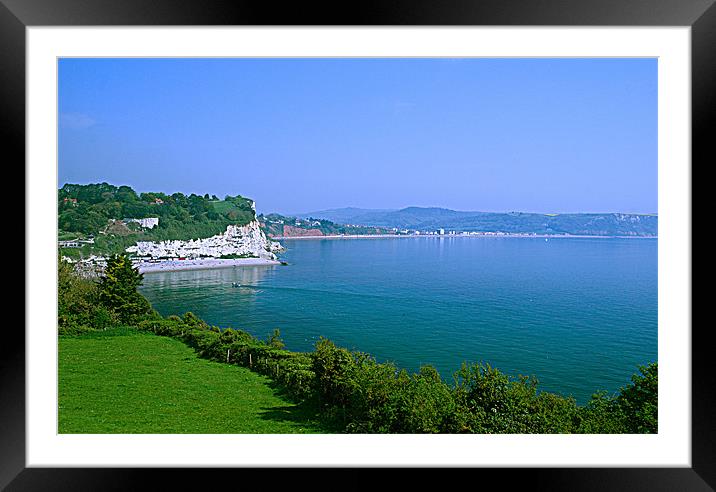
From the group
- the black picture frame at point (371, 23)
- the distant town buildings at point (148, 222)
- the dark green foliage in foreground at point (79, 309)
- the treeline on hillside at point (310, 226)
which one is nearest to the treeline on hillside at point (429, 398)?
the black picture frame at point (371, 23)

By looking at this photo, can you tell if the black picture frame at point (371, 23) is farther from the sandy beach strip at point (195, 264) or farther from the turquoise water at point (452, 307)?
the sandy beach strip at point (195, 264)

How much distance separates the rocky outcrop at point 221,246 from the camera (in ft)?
55.3

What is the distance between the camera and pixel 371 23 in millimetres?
1700

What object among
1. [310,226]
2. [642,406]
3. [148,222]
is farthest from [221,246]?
[642,406]

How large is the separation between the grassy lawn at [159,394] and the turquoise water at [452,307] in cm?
439

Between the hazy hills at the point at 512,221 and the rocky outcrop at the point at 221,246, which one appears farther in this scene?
the hazy hills at the point at 512,221

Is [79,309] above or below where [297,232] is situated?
below

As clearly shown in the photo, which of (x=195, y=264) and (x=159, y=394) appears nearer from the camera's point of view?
(x=159, y=394)

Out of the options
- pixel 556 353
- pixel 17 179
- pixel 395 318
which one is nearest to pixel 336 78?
pixel 395 318

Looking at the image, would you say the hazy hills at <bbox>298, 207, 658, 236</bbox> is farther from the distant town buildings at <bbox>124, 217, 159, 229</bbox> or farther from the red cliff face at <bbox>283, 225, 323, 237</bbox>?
the distant town buildings at <bbox>124, 217, 159, 229</bbox>

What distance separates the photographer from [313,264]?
2283 cm

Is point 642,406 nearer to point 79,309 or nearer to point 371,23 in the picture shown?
point 371,23

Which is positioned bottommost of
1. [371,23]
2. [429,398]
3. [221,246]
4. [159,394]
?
[159,394]

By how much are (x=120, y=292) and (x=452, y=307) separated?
405 inches
